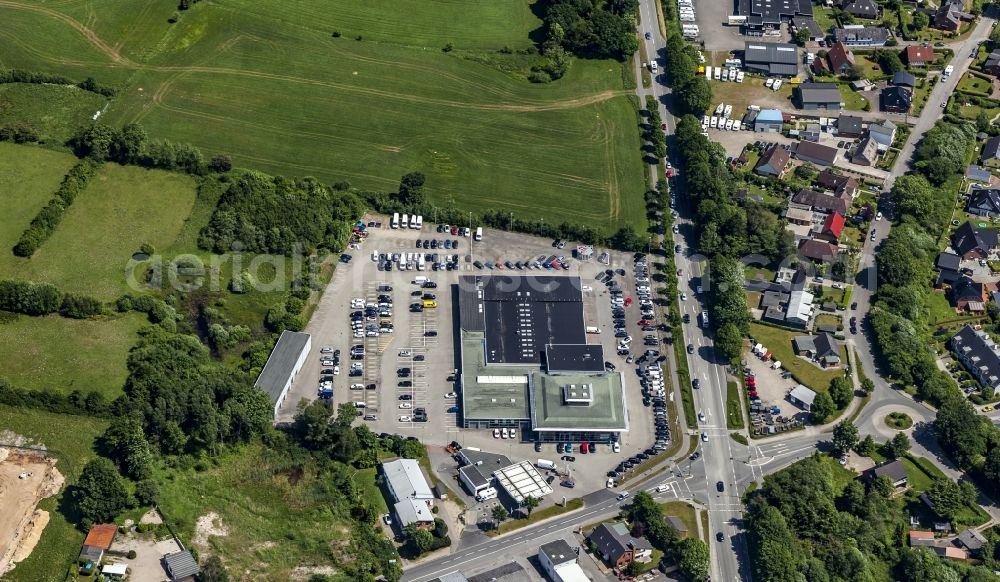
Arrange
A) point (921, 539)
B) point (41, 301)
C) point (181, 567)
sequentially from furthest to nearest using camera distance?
point (41, 301) → point (921, 539) → point (181, 567)

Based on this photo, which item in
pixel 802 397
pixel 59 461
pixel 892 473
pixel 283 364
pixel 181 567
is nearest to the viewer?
pixel 181 567

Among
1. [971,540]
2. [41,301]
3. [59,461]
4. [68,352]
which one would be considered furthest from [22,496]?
[971,540]

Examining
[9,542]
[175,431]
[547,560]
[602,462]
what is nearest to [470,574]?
[547,560]

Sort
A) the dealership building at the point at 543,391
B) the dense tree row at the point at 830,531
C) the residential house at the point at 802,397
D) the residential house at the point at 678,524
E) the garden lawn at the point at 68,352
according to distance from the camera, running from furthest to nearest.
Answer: the residential house at the point at 802,397
the dealership building at the point at 543,391
the garden lawn at the point at 68,352
the residential house at the point at 678,524
the dense tree row at the point at 830,531

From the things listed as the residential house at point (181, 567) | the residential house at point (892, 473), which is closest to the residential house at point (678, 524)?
the residential house at point (892, 473)

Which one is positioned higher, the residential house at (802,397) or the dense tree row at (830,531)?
the residential house at (802,397)

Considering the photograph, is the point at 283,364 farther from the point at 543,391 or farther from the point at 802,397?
the point at 802,397

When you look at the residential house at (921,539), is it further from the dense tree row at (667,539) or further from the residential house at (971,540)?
the dense tree row at (667,539)

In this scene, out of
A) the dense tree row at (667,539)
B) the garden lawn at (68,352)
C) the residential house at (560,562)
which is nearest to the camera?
the residential house at (560,562)
